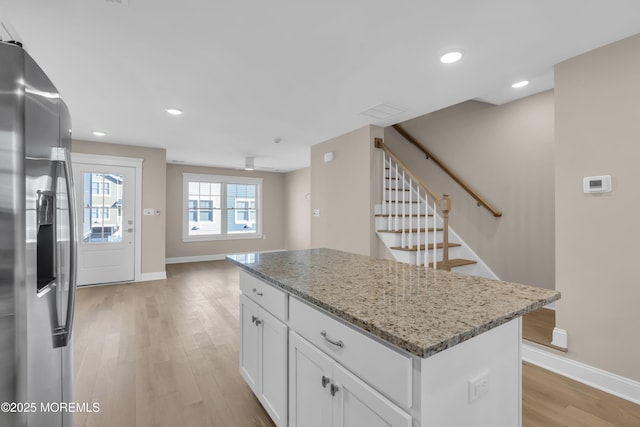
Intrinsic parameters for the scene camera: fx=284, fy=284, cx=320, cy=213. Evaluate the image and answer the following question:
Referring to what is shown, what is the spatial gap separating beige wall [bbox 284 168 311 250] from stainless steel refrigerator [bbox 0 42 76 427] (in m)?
6.33

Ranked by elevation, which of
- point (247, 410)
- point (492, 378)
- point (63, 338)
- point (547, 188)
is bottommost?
point (247, 410)

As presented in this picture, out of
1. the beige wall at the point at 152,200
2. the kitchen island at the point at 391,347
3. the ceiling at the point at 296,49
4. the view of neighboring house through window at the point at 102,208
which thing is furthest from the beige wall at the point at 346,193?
the view of neighboring house through window at the point at 102,208

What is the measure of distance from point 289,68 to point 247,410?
2.52 m

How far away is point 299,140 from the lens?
4.70 metres

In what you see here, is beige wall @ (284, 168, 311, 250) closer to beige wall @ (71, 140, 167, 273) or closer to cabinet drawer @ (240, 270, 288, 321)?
beige wall @ (71, 140, 167, 273)

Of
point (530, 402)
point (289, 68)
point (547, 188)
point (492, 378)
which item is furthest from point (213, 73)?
point (547, 188)

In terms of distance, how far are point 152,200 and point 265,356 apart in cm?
459

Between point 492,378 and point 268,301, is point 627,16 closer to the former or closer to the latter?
point 492,378

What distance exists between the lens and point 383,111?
10.8 feet

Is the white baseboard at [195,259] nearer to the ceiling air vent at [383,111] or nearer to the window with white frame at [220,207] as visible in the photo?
the window with white frame at [220,207]

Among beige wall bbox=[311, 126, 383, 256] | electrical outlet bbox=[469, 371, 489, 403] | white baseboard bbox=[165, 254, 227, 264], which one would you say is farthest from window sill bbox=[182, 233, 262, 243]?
electrical outlet bbox=[469, 371, 489, 403]

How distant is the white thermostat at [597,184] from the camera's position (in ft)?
6.52

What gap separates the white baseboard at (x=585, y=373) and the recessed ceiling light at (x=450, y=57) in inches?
96.1

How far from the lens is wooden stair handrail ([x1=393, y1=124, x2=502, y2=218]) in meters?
3.67
